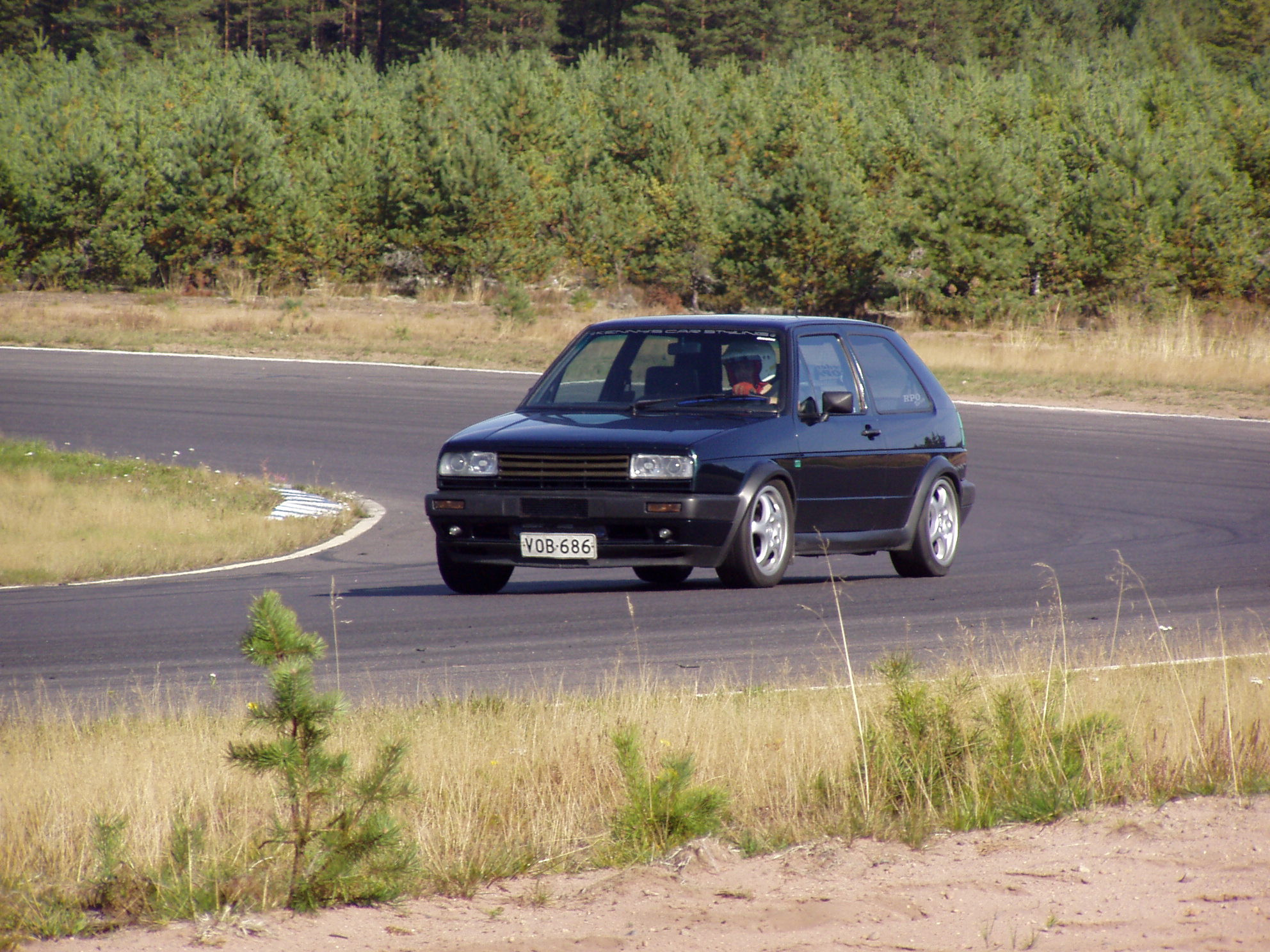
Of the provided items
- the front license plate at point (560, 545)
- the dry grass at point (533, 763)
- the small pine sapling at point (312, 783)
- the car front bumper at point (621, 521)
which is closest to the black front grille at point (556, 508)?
the car front bumper at point (621, 521)

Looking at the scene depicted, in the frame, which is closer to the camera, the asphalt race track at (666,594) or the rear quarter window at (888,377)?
the asphalt race track at (666,594)

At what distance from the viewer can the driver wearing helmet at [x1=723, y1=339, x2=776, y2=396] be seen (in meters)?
10.9

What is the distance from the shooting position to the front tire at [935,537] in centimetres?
1182

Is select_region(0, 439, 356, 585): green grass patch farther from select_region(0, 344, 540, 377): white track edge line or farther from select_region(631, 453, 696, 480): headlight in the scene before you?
select_region(0, 344, 540, 377): white track edge line

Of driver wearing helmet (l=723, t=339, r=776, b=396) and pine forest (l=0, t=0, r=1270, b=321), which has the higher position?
pine forest (l=0, t=0, r=1270, b=321)

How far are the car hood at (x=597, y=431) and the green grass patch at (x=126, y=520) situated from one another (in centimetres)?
485

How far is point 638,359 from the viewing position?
36.4 feet

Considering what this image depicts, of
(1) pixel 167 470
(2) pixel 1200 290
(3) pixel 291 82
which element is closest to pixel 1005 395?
(1) pixel 167 470

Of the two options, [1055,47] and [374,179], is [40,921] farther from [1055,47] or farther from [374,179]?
[1055,47]

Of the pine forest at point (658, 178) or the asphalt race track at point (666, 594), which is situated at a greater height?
the pine forest at point (658, 178)

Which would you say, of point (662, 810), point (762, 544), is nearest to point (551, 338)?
point (762, 544)

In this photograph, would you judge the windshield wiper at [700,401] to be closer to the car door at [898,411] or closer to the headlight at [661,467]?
the headlight at [661,467]

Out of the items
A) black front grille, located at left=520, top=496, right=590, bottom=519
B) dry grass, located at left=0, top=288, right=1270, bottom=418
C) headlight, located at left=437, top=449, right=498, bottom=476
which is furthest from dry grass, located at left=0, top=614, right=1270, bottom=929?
dry grass, located at left=0, top=288, right=1270, bottom=418

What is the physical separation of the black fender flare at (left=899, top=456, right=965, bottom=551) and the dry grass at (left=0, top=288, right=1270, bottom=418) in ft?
56.0
